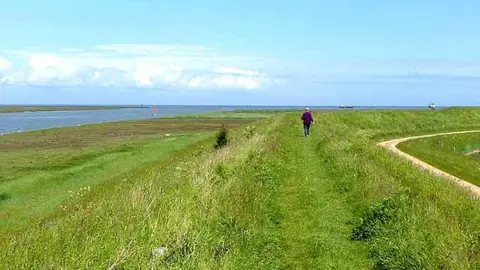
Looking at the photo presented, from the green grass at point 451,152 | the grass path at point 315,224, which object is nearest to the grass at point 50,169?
the grass path at point 315,224

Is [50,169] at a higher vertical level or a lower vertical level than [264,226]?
lower

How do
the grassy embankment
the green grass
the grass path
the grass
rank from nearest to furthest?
the grassy embankment, the grass path, the grass, the green grass

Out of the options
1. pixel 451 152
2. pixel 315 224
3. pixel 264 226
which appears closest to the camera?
pixel 264 226

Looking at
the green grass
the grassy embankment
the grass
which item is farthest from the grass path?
the grass

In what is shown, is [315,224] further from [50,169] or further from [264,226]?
[50,169]

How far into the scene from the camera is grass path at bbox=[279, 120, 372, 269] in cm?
1012

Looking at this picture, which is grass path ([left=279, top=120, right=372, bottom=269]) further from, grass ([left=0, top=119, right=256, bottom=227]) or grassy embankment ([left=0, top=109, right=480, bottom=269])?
grass ([left=0, top=119, right=256, bottom=227])

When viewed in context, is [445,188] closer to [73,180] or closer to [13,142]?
[73,180]

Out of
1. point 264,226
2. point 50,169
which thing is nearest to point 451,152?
point 50,169

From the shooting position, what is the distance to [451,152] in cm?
3491

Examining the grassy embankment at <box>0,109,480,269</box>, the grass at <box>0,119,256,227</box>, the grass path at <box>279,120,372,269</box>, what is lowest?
the grass at <box>0,119,256,227</box>

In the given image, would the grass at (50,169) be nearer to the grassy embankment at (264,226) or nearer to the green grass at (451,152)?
the grassy embankment at (264,226)

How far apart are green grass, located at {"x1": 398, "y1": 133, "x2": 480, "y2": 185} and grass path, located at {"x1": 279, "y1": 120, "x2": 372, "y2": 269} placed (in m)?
7.61

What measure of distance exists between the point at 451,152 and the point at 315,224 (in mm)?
25376
